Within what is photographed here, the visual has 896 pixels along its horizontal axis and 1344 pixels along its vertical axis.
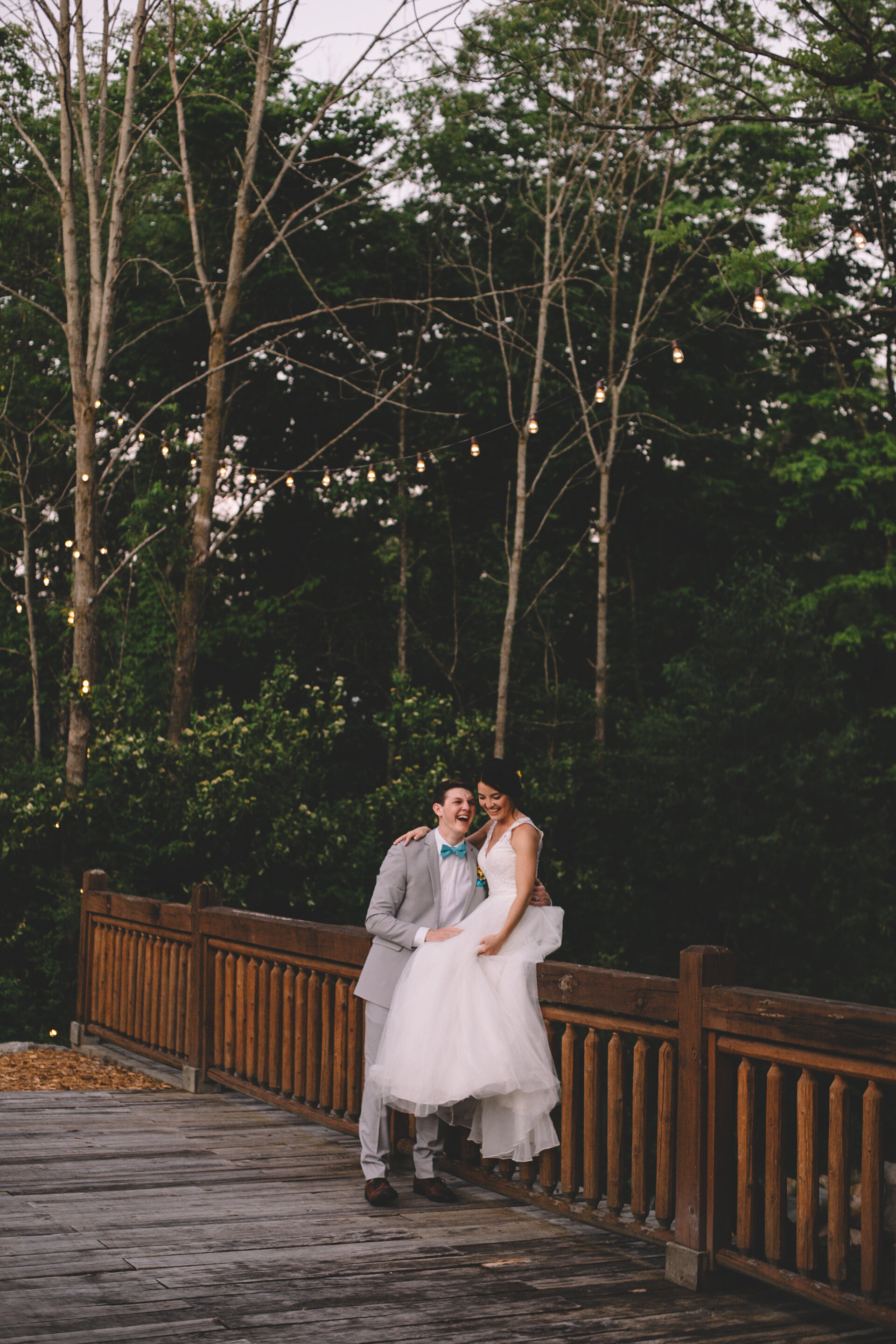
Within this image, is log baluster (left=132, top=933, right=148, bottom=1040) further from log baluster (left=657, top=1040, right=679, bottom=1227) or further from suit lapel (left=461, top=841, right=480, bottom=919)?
log baluster (left=657, top=1040, right=679, bottom=1227)

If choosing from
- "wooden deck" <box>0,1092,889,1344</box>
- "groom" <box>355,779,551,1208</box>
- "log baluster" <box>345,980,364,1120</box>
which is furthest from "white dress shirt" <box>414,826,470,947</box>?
"wooden deck" <box>0,1092,889,1344</box>

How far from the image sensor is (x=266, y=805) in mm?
14242

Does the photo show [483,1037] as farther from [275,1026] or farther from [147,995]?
[147,995]

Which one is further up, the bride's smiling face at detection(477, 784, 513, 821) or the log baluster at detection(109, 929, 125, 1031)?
the bride's smiling face at detection(477, 784, 513, 821)

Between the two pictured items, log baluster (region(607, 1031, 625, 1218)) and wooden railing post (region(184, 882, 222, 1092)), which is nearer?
log baluster (region(607, 1031, 625, 1218))

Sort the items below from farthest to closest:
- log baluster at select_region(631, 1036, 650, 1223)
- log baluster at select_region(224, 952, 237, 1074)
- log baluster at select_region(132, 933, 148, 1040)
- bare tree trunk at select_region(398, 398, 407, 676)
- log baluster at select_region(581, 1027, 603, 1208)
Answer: bare tree trunk at select_region(398, 398, 407, 676), log baluster at select_region(132, 933, 148, 1040), log baluster at select_region(224, 952, 237, 1074), log baluster at select_region(581, 1027, 603, 1208), log baluster at select_region(631, 1036, 650, 1223)

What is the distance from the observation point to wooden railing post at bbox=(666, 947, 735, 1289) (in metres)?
4.22

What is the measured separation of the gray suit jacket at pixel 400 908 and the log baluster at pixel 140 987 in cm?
328

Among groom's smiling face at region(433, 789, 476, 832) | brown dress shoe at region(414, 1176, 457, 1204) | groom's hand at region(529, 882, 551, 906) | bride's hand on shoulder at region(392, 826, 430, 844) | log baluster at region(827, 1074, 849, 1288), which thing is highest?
groom's smiling face at region(433, 789, 476, 832)

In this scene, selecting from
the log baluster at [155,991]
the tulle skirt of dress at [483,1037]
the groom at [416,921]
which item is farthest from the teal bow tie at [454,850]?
the log baluster at [155,991]

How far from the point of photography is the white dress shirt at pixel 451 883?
17.6ft

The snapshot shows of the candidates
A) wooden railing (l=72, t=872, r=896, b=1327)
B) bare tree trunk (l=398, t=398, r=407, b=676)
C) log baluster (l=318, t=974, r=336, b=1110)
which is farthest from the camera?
bare tree trunk (l=398, t=398, r=407, b=676)

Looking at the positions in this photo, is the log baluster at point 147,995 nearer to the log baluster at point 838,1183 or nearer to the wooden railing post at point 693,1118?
the wooden railing post at point 693,1118

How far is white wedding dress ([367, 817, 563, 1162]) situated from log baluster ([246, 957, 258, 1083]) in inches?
75.4
